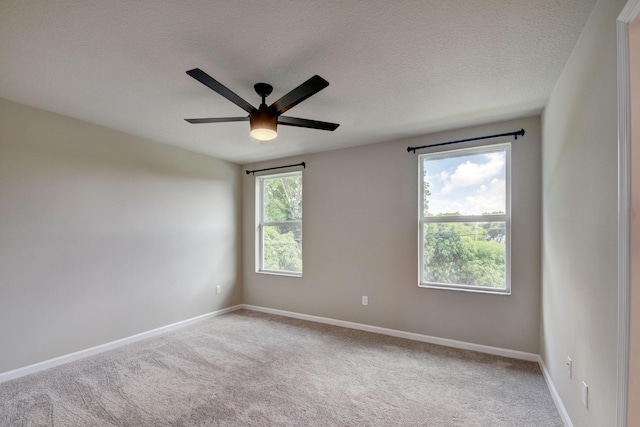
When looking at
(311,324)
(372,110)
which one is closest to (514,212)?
(372,110)

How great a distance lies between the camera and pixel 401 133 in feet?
11.4

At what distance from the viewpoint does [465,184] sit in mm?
3338

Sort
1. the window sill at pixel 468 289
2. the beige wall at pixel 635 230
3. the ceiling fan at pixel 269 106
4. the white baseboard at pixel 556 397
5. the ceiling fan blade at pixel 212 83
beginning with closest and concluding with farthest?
1. the beige wall at pixel 635 230
2. the ceiling fan blade at pixel 212 83
3. the ceiling fan at pixel 269 106
4. the white baseboard at pixel 556 397
5. the window sill at pixel 468 289

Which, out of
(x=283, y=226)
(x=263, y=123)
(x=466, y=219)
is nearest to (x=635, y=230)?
(x=263, y=123)

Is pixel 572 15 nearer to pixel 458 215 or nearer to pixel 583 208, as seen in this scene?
pixel 583 208

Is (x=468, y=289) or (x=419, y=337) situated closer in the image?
(x=468, y=289)

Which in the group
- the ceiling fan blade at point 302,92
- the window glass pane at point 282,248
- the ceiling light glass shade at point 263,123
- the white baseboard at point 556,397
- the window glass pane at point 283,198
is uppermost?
the ceiling fan blade at point 302,92

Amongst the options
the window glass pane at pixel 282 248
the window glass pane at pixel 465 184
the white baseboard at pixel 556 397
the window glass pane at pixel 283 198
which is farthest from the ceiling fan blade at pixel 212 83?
the white baseboard at pixel 556 397

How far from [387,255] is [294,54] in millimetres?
2587

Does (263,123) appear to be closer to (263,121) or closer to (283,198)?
(263,121)

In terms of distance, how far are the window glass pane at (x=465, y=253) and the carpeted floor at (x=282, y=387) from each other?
0.77m

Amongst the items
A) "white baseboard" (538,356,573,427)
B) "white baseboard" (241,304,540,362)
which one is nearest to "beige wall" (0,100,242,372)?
"white baseboard" (241,304,540,362)

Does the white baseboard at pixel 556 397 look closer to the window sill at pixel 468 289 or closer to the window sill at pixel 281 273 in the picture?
the window sill at pixel 468 289

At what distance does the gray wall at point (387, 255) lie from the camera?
2.98 meters
